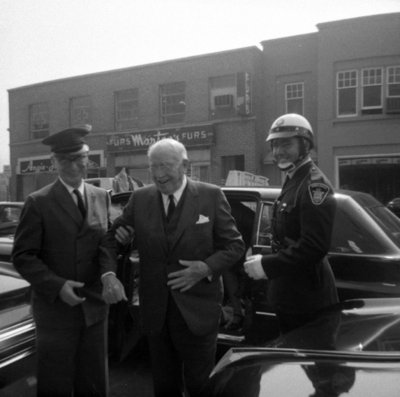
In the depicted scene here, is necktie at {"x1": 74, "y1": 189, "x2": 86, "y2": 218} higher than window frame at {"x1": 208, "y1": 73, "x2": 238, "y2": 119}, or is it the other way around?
window frame at {"x1": 208, "y1": 73, "x2": 238, "y2": 119}

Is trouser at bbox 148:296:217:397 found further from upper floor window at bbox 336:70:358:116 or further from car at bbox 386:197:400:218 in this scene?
upper floor window at bbox 336:70:358:116

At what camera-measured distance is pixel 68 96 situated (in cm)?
2266

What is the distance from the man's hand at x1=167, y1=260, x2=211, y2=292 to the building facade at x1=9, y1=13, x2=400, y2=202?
15470mm

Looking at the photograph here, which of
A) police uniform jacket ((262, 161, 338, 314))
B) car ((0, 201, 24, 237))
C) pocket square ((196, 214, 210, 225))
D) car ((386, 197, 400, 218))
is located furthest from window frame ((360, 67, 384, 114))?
pocket square ((196, 214, 210, 225))

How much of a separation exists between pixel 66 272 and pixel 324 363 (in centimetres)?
151

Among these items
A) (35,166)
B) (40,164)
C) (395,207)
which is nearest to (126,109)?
(40,164)

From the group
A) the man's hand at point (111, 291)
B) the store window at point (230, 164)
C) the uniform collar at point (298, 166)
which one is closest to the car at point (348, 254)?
the uniform collar at point (298, 166)

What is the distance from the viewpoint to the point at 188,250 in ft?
8.11

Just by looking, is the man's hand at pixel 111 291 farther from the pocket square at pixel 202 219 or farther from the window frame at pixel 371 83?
the window frame at pixel 371 83

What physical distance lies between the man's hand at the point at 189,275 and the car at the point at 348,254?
105 cm

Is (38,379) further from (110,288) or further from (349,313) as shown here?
(349,313)

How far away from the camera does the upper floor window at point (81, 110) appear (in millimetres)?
22220

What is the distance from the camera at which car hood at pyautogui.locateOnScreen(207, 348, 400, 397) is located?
133 centimetres

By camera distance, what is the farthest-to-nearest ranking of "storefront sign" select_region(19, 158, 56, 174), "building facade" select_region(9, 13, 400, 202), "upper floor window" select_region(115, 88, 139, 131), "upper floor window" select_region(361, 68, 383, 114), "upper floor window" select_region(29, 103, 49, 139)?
"upper floor window" select_region(29, 103, 49, 139)
"storefront sign" select_region(19, 158, 56, 174)
"upper floor window" select_region(115, 88, 139, 131)
"upper floor window" select_region(361, 68, 383, 114)
"building facade" select_region(9, 13, 400, 202)
